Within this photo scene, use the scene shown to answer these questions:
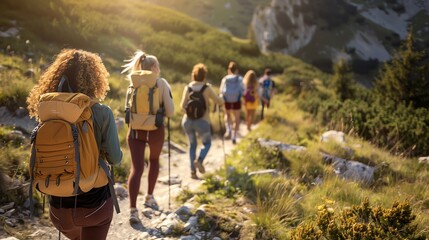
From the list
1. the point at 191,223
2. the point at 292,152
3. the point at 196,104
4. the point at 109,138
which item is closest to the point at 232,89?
the point at 292,152

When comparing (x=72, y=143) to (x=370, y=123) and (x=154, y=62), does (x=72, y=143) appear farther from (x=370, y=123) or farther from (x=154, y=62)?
(x=370, y=123)

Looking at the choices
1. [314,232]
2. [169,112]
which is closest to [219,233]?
[314,232]

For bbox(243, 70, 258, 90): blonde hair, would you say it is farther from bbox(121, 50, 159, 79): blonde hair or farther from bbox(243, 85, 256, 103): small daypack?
bbox(121, 50, 159, 79): blonde hair

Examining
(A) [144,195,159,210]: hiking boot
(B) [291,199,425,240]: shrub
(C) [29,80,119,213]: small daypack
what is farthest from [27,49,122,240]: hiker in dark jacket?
(A) [144,195,159,210]: hiking boot

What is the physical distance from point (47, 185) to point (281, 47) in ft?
251

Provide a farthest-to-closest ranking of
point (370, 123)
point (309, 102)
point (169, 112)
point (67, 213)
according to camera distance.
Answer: point (309, 102)
point (370, 123)
point (169, 112)
point (67, 213)

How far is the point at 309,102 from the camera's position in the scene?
45.1 ft

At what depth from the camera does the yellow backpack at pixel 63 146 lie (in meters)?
2.33

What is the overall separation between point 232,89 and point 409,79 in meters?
11.3

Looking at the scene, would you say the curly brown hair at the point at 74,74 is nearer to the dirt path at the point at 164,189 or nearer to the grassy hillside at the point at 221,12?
the dirt path at the point at 164,189

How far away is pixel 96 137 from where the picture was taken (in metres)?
2.65

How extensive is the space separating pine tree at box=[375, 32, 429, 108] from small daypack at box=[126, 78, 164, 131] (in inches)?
564

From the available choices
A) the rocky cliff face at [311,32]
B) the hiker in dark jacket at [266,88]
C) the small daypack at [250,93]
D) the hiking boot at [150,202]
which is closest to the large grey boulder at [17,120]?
the hiking boot at [150,202]

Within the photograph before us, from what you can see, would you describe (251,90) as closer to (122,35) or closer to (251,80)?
(251,80)
